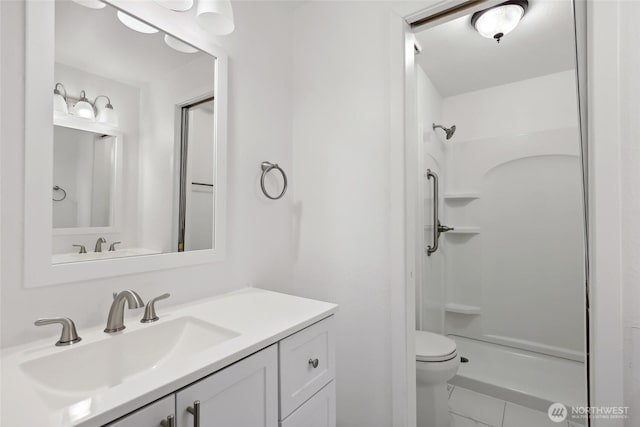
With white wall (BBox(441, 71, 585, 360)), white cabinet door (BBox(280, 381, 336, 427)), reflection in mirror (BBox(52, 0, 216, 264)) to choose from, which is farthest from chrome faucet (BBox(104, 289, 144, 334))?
white wall (BBox(441, 71, 585, 360))

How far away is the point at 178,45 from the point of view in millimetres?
1173

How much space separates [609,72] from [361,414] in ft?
5.48

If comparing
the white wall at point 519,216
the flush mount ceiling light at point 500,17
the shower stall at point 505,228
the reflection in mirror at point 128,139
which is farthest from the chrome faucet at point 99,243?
the white wall at point 519,216

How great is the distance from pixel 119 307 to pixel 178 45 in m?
1.01

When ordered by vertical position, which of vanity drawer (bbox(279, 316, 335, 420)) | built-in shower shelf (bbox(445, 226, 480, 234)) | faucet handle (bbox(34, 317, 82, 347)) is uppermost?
built-in shower shelf (bbox(445, 226, 480, 234))

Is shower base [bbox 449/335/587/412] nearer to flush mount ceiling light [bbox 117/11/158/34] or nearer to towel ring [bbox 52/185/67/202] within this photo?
towel ring [bbox 52/185/67/202]

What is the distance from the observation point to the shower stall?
7.82 ft

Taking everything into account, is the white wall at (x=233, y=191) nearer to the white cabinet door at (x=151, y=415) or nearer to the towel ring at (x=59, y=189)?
the towel ring at (x=59, y=189)

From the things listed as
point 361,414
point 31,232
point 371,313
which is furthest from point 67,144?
point 361,414

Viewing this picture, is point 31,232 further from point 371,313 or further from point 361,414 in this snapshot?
point 361,414

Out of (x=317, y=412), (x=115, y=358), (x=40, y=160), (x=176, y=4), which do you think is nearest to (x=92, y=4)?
(x=176, y=4)

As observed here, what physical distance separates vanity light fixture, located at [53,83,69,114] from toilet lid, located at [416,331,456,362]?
74.6 inches

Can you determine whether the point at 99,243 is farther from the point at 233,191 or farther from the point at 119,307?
the point at 233,191

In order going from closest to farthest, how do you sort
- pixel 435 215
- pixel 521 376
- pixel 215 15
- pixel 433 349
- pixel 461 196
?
pixel 215 15, pixel 433 349, pixel 521 376, pixel 435 215, pixel 461 196
